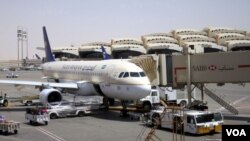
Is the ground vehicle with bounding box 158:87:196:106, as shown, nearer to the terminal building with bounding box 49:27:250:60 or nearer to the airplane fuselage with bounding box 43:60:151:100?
the airplane fuselage with bounding box 43:60:151:100

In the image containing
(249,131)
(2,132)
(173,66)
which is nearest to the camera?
(249,131)

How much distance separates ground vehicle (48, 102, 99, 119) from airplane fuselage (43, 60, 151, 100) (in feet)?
7.22

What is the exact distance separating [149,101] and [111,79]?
456 cm

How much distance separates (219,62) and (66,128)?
1284 cm

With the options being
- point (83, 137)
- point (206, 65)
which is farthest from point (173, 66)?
point (83, 137)

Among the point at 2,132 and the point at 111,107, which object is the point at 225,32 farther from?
the point at 2,132

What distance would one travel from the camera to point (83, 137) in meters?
23.2

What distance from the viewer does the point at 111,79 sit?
3212cm

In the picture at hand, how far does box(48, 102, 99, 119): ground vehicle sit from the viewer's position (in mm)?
31562

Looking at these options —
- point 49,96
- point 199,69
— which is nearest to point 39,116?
point 49,96

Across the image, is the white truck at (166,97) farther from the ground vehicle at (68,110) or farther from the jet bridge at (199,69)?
the ground vehicle at (68,110)

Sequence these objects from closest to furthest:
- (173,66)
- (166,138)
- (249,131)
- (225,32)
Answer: (249,131) < (166,138) < (173,66) < (225,32)

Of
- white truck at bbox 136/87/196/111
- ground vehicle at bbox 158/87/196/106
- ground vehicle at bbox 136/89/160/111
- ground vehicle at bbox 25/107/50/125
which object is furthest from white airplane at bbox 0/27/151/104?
ground vehicle at bbox 158/87/196/106

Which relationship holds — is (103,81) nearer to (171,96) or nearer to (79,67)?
(171,96)
